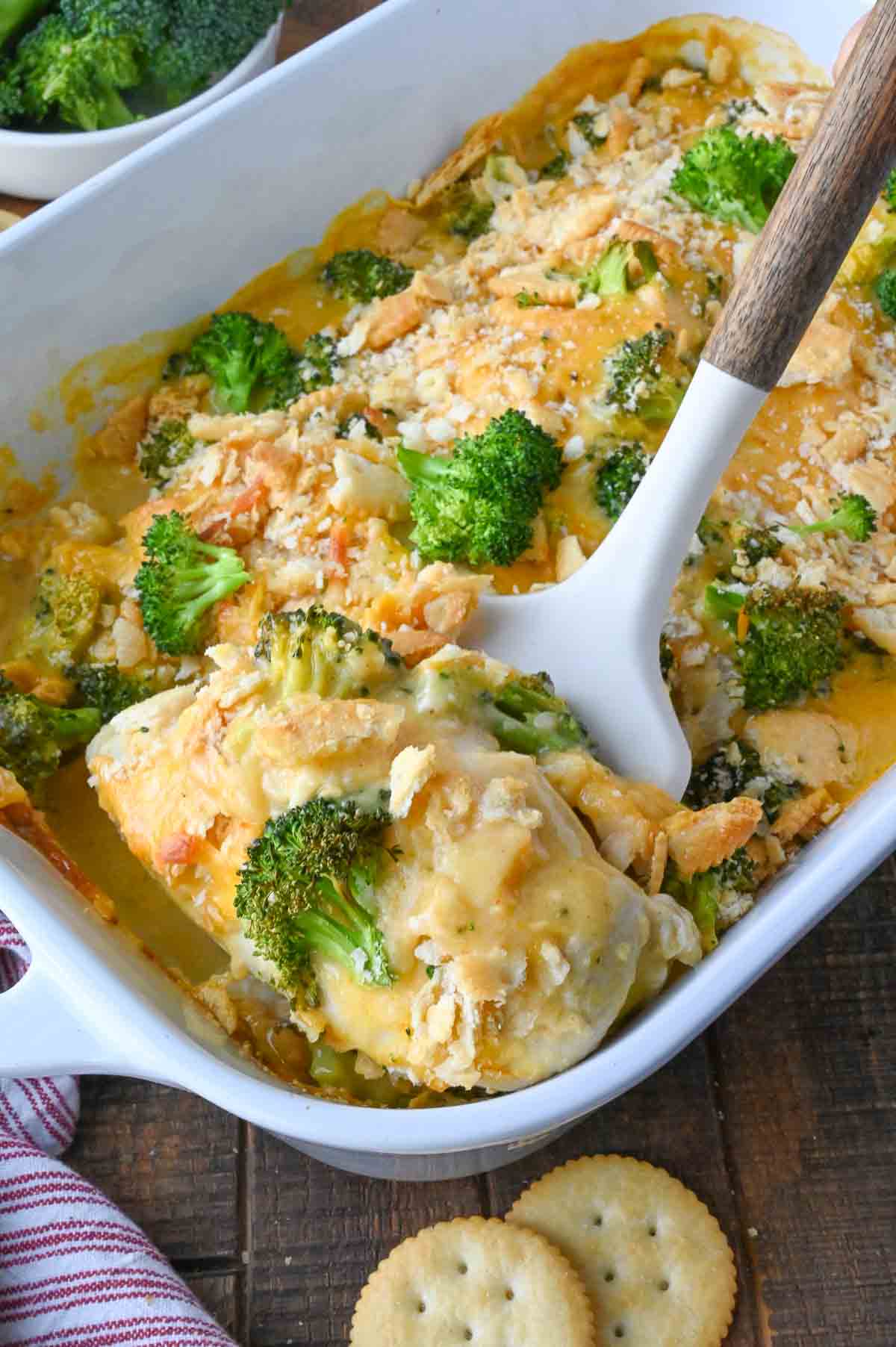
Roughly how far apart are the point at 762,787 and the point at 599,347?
2.84 feet

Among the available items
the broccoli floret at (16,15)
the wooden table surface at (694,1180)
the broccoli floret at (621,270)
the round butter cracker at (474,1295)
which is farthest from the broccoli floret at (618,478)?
the broccoli floret at (16,15)

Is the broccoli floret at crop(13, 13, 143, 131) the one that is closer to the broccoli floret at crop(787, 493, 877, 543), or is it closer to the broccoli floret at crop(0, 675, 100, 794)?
the broccoli floret at crop(0, 675, 100, 794)

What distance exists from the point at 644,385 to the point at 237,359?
79 cm

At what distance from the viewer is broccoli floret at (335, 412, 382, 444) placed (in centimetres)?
255

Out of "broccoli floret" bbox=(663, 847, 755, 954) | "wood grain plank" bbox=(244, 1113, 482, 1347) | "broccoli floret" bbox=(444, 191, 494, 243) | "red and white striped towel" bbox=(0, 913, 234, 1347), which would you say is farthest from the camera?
"broccoli floret" bbox=(444, 191, 494, 243)

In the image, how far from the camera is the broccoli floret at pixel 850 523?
2480 mm

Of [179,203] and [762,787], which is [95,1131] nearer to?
[762,787]

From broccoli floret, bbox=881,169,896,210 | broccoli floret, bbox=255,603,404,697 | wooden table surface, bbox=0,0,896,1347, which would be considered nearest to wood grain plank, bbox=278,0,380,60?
broccoli floret, bbox=881,169,896,210

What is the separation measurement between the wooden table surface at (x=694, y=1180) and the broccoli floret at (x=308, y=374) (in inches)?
51.3

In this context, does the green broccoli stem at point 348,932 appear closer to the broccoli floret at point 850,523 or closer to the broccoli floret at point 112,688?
the broccoli floret at point 112,688

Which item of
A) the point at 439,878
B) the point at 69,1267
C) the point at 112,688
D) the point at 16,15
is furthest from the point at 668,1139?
the point at 16,15

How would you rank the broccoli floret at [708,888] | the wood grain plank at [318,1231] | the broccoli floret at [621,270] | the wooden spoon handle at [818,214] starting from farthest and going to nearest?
the broccoli floret at [621,270], the wood grain plank at [318,1231], the broccoli floret at [708,888], the wooden spoon handle at [818,214]

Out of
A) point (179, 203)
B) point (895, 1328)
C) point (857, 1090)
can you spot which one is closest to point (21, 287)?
point (179, 203)

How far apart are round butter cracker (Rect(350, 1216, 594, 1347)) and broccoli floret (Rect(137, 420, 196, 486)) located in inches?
56.9
